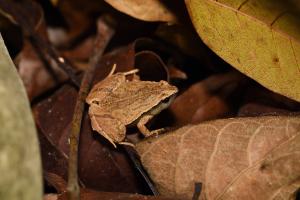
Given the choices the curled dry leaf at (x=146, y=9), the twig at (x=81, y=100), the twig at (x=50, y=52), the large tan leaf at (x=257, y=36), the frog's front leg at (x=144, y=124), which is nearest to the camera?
the twig at (x=81, y=100)

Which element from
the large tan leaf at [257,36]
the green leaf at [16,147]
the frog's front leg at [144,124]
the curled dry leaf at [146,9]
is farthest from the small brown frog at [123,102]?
the green leaf at [16,147]

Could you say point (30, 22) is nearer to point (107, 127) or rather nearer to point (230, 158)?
point (107, 127)

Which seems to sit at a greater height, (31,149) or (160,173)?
(31,149)

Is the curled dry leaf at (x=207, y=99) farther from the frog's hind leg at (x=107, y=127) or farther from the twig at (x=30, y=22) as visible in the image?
the twig at (x=30, y=22)

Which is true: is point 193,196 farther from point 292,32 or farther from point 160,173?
point 292,32

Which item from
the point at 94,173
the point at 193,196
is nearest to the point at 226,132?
the point at 193,196

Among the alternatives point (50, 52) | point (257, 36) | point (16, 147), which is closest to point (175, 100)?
point (257, 36)

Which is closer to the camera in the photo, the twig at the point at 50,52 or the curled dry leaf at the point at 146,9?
the curled dry leaf at the point at 146,9
